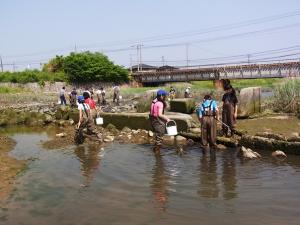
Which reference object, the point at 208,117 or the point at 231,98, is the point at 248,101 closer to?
the point at 231,98

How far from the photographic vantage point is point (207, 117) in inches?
473

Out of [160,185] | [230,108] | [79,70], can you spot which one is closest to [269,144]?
[230,108]

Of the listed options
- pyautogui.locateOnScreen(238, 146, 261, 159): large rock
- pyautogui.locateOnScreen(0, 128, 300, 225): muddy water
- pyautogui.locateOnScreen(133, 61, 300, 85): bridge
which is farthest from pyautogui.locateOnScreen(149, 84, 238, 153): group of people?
pyautogui.locateOnScreen(133, 61, 300, 85): bridge

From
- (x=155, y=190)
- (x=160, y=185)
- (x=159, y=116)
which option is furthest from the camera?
(x=159, y=116)

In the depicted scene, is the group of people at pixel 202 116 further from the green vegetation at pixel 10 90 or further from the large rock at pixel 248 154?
the green vegetation at pixel 10 90

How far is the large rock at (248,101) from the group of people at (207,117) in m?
3.65

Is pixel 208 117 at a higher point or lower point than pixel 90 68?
lower

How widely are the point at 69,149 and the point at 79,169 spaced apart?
3330mm

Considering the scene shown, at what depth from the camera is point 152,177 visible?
9.70 m

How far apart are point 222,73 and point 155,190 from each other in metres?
63.0

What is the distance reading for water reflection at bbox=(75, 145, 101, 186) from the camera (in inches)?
408

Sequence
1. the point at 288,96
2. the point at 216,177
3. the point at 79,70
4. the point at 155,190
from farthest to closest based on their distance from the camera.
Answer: the point at 79,70 < the point at 288,96 < the point at 216,177 < the point at 155,190

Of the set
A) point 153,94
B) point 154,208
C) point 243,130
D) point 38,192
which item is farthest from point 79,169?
point 153,94

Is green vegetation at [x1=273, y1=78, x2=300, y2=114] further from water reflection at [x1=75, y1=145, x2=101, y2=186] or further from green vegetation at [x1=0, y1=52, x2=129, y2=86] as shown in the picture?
green vegetation at [x1=0, y1=52, x2=129, y2=86]
